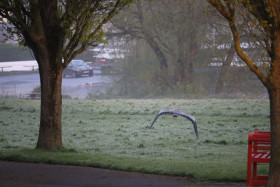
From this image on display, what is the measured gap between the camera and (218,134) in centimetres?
1561

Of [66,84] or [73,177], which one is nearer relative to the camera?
[73,177]

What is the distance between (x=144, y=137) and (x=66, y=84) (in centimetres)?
2243

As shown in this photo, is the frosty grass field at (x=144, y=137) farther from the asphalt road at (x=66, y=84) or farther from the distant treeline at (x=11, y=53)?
the distant treeline at (x=11, y=53)

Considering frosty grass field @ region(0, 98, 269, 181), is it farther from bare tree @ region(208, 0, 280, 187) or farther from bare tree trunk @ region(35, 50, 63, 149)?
bare tree @ region(208, 0, 280, 187)

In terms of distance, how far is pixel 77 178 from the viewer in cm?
858

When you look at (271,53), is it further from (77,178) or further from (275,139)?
(77,178)

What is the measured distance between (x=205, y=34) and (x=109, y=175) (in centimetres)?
2483

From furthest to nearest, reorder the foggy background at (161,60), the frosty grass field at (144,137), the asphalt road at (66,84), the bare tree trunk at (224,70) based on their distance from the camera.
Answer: the asphalt road at (66,84) → the foggy background at (161,60) → the bare tree trunk at (224,70) → the frosty grass field at (144,137)

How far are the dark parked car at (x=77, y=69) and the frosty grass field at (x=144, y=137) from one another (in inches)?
483

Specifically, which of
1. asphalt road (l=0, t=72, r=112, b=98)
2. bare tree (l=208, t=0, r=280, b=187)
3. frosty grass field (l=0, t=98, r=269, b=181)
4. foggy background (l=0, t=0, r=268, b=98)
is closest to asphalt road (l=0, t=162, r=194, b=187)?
frosty grass field (l=0, t=98, r=269, b=181)

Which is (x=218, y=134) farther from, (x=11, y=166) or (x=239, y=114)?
(x=11, y=166)

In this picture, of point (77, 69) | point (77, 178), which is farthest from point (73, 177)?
point (77, 69)

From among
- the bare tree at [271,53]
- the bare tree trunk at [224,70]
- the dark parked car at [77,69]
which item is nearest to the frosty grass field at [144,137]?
the bare tree at [271,53]

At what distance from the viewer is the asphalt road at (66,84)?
34156 mm
